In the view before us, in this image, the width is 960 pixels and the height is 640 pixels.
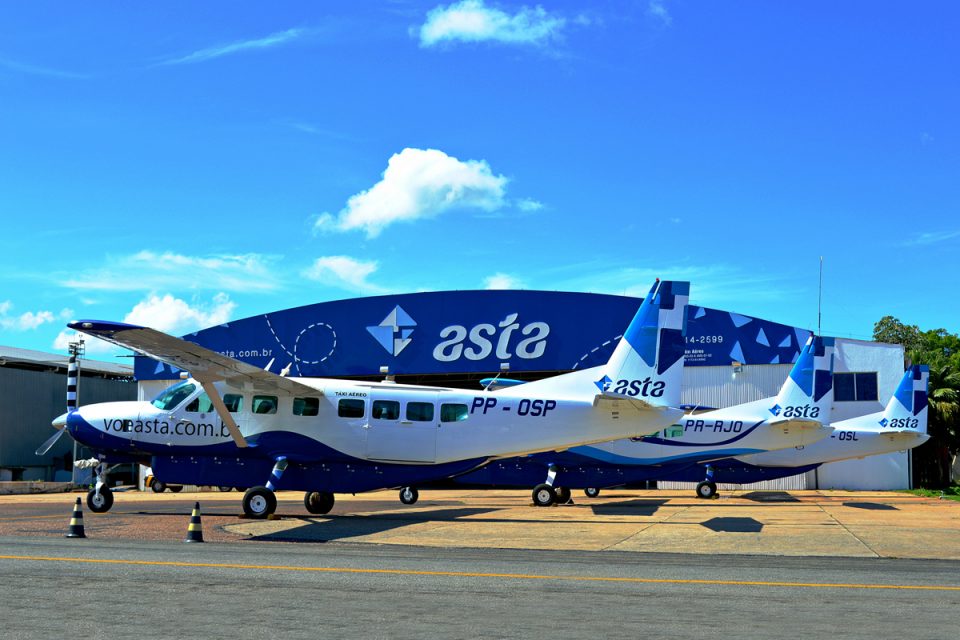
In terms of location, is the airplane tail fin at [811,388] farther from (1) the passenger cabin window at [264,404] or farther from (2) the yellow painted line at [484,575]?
(2) the yellow painted line at [484,575]

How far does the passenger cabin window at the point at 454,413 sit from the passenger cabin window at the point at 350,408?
1947 mm

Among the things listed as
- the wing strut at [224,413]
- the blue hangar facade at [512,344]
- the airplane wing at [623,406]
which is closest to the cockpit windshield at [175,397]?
the wing strut at [224,413]

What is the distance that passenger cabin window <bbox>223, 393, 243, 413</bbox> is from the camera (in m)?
21.3

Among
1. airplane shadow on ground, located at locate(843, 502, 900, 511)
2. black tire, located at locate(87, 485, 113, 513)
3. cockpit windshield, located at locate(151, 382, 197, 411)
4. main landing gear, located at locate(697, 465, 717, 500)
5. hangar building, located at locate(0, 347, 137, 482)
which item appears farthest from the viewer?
hangar building, located at locate(0, 347, 137, 482)

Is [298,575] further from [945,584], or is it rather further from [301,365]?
[301,365]

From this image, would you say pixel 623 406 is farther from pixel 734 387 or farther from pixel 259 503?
Answer: pixel 734 387

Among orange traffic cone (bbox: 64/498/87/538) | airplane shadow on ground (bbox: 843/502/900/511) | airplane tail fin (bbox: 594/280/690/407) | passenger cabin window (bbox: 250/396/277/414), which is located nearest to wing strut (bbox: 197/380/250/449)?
passenger cabin window (bbox: 250/396/277/414)

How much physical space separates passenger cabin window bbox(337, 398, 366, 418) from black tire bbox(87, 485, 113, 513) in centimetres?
608

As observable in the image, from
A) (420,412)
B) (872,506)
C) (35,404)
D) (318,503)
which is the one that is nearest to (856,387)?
(872,506)

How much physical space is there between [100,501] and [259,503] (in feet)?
14.7

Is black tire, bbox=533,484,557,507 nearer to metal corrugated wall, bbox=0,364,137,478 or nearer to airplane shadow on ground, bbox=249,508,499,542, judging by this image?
airplane shadow on ground, bbox=249,508,499,542

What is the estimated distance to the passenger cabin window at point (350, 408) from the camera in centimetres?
2119

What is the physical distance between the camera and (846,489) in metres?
40.7

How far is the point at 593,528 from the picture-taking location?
19.5 meters
